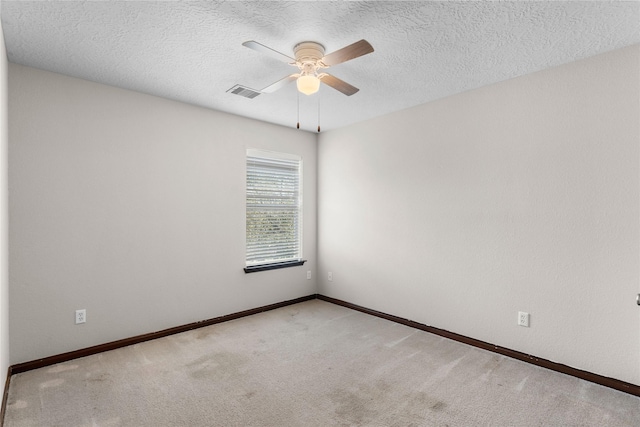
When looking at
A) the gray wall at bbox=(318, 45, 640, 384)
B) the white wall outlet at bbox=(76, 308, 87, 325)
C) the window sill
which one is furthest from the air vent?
the white wall outlet at bbox=(76, 308, 87, 325)

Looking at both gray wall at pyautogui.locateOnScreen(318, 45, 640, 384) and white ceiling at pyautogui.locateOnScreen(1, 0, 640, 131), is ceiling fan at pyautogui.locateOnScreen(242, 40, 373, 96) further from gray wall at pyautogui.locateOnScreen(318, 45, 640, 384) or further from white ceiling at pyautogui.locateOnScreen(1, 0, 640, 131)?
gray wall at pyautogui.locateOnScreen(318, 45, 640, 384)

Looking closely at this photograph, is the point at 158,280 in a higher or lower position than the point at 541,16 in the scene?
lower

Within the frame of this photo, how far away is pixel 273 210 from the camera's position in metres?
4.48

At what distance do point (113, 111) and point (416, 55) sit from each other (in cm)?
274

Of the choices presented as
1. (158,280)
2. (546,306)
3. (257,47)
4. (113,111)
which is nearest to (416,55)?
(257,47)

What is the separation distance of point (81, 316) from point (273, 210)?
7.66 feet

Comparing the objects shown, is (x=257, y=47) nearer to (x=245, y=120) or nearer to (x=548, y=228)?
(x=245, y=120)

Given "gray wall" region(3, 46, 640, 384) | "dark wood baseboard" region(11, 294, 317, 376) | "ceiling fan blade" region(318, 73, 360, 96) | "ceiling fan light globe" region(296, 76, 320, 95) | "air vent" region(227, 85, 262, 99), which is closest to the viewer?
"ceiling fan light globe" region(296, 76, 320, 95)

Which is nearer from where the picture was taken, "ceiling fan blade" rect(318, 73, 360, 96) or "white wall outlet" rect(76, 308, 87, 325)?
"ceiling fan blade" rect(318, 73, 360, 96)

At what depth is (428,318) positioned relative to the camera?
11.8 feet

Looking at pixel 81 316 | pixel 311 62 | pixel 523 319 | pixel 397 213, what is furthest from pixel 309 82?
pixel 81 316

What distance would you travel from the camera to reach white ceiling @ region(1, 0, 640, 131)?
1952 mm

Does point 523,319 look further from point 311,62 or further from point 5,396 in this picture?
point 5,396

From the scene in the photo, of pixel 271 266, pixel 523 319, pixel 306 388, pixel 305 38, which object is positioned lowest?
pixel 306 388
